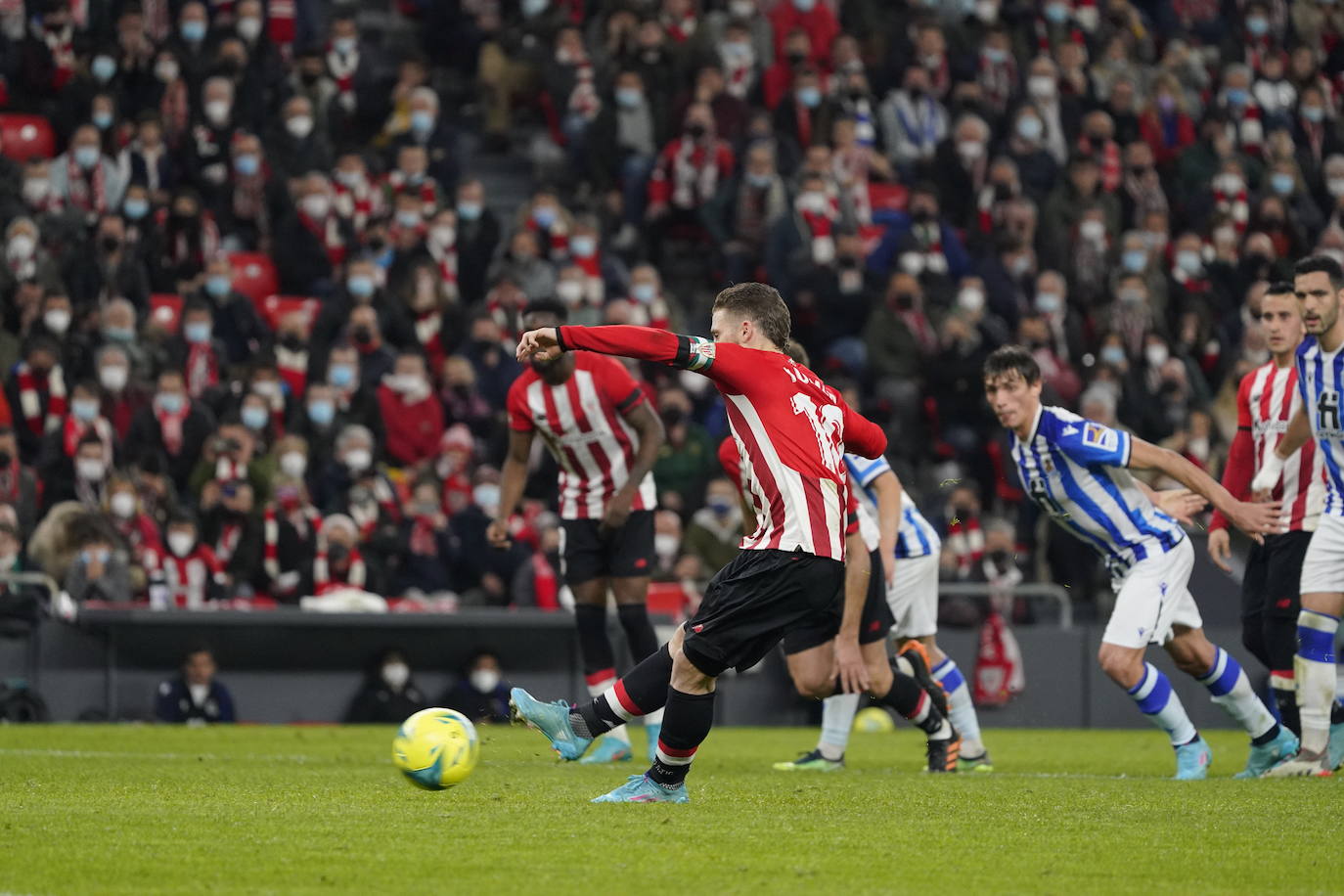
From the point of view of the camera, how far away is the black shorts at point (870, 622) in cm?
977

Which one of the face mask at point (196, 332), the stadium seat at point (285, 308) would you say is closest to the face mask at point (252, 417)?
the face mask at point (196, 332)

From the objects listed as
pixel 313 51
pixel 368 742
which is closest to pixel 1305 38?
pixel 313 51

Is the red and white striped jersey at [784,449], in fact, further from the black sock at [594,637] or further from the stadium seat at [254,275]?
the stadium seat at [254,275]

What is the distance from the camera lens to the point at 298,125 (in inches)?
752

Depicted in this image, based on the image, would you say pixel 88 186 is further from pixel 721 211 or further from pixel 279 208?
pixel 721 211

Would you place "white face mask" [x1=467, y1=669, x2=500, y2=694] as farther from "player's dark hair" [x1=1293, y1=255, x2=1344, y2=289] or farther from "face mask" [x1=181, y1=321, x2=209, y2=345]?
"player's dark hair" [x1=1293, y1=255, x2=1344, y2=289]

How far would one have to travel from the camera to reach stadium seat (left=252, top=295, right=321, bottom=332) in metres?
18.0

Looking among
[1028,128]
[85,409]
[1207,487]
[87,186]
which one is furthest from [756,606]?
[1028,128]

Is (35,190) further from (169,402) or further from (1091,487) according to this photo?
(1091,487)

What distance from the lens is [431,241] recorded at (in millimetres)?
18547

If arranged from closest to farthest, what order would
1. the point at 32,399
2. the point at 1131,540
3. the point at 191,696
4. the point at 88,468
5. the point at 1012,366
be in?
the point at 1012,366
the point at 1131,540
the point at 191,696
the point at 88,468
the point at 32,399

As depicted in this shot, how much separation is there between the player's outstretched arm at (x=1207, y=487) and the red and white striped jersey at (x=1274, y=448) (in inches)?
30.0

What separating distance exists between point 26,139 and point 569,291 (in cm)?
548

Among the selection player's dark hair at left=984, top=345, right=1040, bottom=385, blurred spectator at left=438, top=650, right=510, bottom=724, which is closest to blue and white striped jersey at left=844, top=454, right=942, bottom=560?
player's dark hair at left=984, top=345, right=1040, bottom=385
